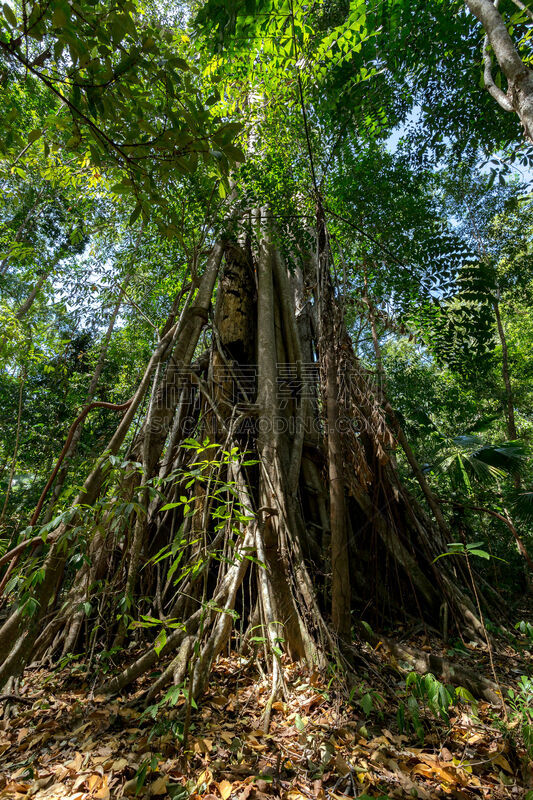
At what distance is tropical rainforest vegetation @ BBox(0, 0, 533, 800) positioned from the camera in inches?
54.6

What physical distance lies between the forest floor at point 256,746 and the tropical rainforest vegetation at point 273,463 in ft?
0.04

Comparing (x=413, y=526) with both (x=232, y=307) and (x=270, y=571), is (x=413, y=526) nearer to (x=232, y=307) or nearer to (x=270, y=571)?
(x=270, y=571)

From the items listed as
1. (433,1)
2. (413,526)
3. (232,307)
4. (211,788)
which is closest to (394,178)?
(433,1)

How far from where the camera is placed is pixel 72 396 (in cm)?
713

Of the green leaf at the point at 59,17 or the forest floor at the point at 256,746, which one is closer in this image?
the green leaf at the point at 59,17

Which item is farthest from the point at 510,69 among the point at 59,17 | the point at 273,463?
the point at 273,463

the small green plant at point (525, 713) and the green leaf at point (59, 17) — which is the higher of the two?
the green leaf at point (59, 17)

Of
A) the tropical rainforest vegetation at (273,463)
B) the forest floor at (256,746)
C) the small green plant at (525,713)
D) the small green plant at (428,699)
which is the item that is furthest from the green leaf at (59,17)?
the small green plant at (525,713)

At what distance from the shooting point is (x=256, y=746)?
5.07 feet

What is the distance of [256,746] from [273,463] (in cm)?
175

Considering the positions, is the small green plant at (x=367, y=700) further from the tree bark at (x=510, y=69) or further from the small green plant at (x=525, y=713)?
the tree bark at (x=510, y=69)

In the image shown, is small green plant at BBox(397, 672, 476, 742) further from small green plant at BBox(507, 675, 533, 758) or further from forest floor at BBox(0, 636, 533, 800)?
small green plant at BBox(507, 675, 533, 758)

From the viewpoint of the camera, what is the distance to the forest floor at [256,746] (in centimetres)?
133

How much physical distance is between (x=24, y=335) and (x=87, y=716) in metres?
3.59
